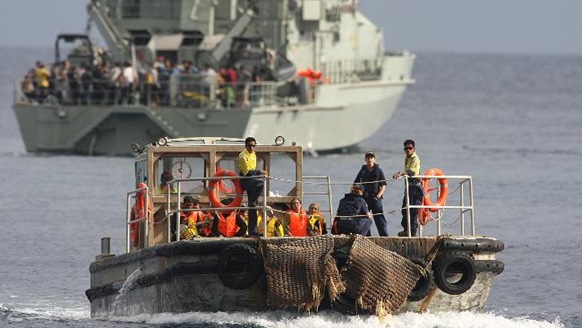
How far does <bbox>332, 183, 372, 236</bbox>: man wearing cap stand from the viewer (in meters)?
27.8

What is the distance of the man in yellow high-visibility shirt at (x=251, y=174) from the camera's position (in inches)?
1081

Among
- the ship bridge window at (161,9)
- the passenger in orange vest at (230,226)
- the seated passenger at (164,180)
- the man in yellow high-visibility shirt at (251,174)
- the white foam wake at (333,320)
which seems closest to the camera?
the white foam wake at (333,320)

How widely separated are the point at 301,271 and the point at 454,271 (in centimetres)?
217

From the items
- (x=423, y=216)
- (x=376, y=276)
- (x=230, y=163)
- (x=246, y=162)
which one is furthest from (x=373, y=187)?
(x=230, y=163)

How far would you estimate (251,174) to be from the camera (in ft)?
91.2

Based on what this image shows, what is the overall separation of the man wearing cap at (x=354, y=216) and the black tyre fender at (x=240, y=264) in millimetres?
1630

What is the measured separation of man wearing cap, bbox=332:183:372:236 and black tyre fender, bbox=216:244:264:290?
1630mm

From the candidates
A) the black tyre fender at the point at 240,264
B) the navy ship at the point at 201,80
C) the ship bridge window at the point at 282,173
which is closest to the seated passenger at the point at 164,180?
the black tyre fender at the point at 240,264

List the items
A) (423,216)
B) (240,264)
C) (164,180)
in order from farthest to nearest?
(164,180)
(423,216)
(240,264)

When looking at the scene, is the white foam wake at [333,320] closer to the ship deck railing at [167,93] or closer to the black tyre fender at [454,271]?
the black tyre fender at [454,271]

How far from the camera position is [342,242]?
26859mm

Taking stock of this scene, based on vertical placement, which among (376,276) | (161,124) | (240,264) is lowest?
(376,276)

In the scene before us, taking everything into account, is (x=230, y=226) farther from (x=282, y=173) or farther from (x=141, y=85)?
(x=141, y=85)

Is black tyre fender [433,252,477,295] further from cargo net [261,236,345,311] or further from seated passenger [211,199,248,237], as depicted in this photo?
seated passenger [211,199,248,237]
